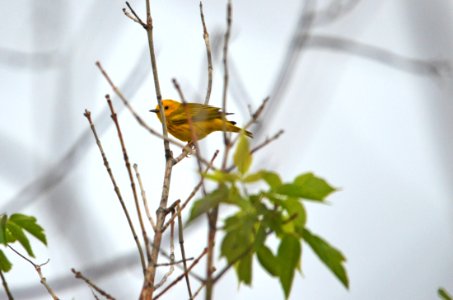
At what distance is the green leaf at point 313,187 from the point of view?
171cm

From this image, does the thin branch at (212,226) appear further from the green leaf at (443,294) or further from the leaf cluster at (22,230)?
the leaf cluster at (22,230)

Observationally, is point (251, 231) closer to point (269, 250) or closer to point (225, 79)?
point (269, 250)

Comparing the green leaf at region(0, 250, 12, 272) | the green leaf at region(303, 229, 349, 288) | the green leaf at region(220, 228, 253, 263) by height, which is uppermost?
the green leaf at region(0, 250, 12, 272)

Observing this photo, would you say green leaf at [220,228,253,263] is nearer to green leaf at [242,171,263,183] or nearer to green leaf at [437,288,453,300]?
green leaf at [242,171,263,183]

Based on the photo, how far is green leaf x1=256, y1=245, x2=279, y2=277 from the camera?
5.70ft

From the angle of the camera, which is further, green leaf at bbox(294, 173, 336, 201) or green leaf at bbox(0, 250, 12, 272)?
green leaf at bbox(0, 250, 12, 272)

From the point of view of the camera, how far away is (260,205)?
1705 millimetres

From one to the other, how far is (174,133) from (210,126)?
1026 mm

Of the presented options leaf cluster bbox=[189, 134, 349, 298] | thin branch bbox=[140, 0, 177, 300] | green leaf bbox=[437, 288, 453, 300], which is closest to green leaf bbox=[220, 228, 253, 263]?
leaf cluster bbox=[189, 134, 349, 298]

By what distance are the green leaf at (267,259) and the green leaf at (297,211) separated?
0.10m

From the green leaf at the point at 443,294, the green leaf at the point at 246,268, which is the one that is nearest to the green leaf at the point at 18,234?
the green leaf at the point at 246,268

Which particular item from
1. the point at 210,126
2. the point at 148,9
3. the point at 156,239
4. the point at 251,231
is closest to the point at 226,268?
the point at 251,231

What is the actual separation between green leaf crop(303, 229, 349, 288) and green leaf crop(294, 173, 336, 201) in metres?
0.11

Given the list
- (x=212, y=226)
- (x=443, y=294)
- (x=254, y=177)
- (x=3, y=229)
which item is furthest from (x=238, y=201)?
(x=3, y=229)
